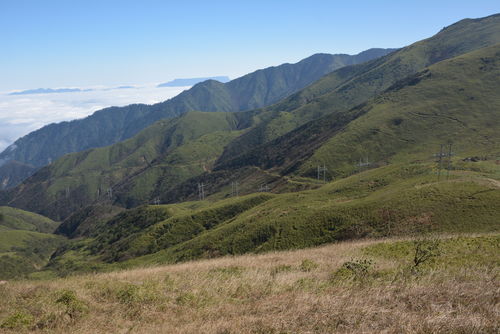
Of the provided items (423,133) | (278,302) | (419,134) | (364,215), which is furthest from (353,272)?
(423,133)

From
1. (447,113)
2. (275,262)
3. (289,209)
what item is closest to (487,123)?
(447,113)

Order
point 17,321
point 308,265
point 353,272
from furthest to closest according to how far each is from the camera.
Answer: point 308,265, point 353,272, point 17,321

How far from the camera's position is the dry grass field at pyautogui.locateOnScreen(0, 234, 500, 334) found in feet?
30.5

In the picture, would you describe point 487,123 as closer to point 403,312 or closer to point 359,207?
point 359,207

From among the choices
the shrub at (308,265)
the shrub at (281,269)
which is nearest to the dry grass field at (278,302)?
the shrub at (308,265)

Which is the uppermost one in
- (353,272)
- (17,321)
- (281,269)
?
(17,321)

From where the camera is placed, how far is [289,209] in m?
73.5

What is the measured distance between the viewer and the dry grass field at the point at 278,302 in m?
9.30

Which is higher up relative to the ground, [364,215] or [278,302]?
[278,302]

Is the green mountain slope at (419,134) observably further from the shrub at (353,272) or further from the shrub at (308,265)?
the shrub at (353,272)

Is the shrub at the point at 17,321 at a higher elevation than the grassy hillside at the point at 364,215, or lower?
higher

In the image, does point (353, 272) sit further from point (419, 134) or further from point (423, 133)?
point (423, 133)

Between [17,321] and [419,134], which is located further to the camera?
[419,134]

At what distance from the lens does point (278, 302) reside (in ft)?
37.8
